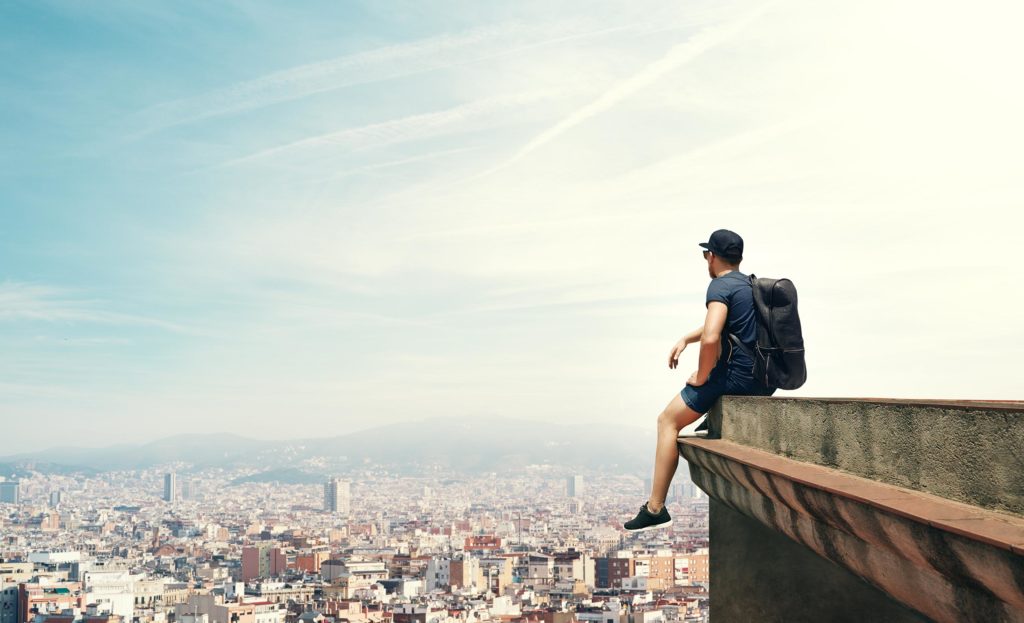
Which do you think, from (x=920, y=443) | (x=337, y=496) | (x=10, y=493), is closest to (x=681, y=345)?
(x=920, y=443)

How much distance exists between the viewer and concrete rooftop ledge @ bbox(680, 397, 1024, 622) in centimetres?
162

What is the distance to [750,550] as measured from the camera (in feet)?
13.1

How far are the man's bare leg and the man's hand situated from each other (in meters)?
0.42

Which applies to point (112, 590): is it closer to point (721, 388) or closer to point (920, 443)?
point (721, 388)

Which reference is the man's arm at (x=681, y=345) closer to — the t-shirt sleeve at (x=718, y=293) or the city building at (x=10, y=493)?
the t-shirt sleeve at (x=718, y=293)

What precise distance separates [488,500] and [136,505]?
55.7 m

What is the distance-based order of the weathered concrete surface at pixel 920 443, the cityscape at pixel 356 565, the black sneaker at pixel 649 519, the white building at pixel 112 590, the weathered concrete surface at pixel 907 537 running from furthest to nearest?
the white building at pixel 112 590
the cityscape at pixel 356 565
the black sneaker at pixel 649 519
the weathered concrete surface at pixel 920 443
the weathered concrete surface at pixel 907 537

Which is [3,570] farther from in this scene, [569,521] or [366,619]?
[569,521]

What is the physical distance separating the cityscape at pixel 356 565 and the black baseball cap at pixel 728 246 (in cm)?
1570

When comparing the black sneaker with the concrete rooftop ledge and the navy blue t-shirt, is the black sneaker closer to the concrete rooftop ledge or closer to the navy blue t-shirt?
the navy blue t-shirt

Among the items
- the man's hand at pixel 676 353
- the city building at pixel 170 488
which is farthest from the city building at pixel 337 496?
the man's hand at pixel 676 353

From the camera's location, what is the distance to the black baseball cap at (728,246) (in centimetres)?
379

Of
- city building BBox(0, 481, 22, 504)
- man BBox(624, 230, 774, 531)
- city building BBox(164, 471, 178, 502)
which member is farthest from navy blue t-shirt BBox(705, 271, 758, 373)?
city building BBox(0, 481, 22, 504)

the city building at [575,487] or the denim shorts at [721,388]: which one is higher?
the denim shorts at [721,388]
